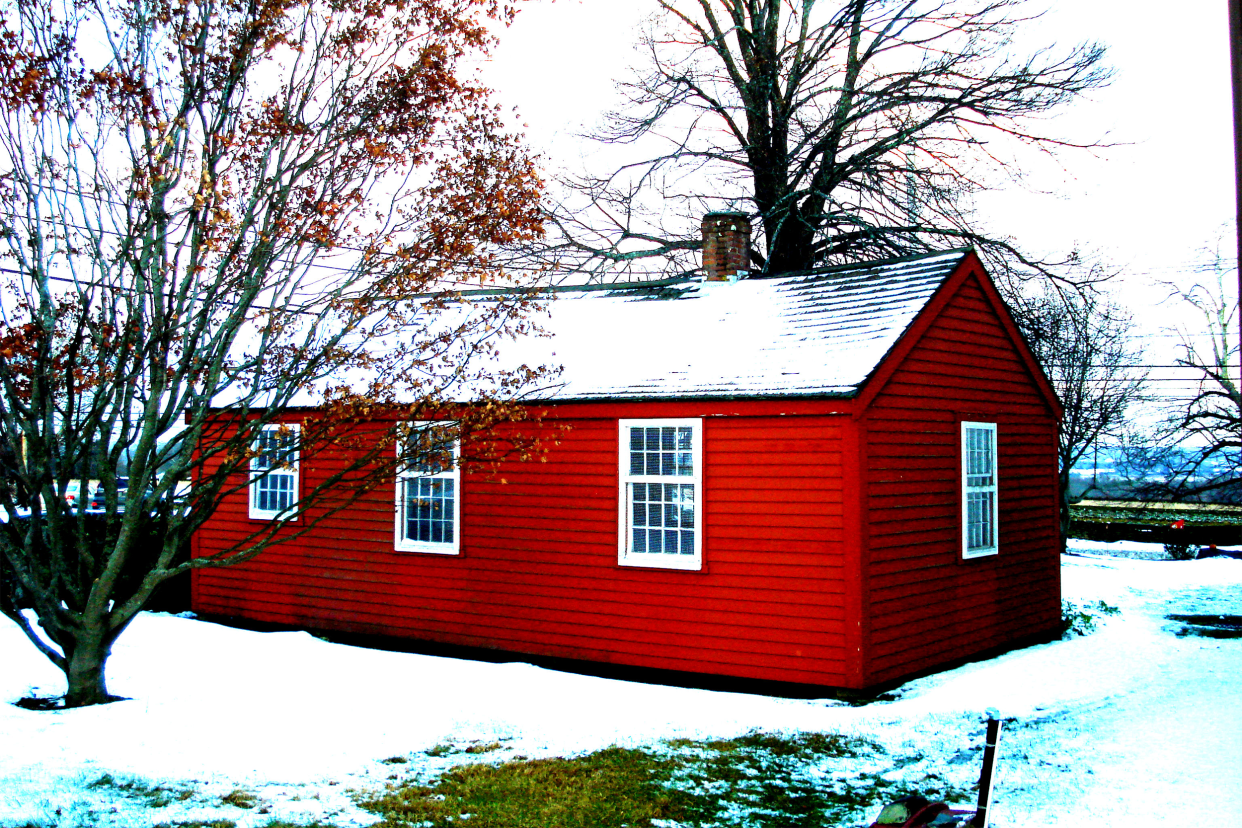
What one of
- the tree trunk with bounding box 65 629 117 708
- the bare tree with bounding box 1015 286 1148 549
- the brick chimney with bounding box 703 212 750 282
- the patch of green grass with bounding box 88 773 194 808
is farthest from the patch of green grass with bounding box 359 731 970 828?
the bare tree with bounding box 1015 286 1148 549

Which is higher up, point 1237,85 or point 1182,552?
point 1237,85

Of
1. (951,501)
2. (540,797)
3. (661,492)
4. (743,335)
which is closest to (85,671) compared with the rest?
(540,797)

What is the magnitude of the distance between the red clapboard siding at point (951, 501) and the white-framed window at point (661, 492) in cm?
194

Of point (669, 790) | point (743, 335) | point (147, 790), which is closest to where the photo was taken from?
point (147, 790)

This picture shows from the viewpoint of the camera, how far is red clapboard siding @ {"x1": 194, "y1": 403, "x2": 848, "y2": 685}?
11086mm

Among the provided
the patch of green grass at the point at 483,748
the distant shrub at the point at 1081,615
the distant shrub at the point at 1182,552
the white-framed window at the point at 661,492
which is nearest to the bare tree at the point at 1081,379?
the distant shrub at the point at 1182,552

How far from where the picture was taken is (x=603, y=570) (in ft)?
40.6

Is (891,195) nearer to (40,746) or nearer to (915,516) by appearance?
(915,516)

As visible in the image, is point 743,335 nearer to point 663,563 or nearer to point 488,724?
point 663,563

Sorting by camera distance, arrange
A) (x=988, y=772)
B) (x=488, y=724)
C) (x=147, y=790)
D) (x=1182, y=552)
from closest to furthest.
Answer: (x=988, y=772) < (x=147, y=790) < (x=488, y=724) < (x=1182, y=552)

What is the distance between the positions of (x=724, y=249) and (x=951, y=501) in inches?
211

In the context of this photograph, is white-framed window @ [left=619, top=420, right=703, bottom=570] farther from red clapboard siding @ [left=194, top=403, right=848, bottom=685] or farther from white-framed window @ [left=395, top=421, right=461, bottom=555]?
white-framed window @ [left=395, top=421, right=461, bottom=555]

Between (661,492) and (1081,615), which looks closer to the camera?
(661,492)

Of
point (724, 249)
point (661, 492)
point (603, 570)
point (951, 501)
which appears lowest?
point (603, 570)
